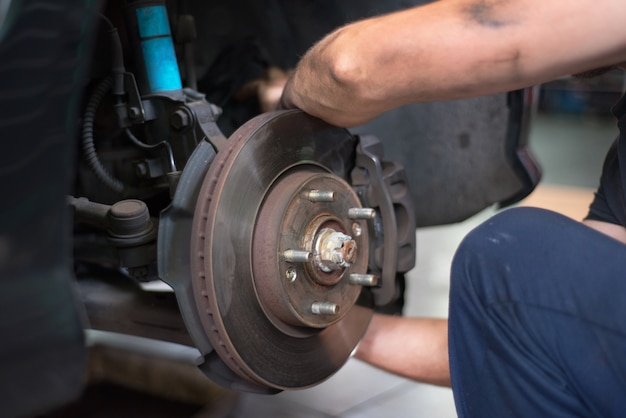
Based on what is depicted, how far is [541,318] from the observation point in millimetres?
771

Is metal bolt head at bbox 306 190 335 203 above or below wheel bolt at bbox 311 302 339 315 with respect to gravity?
above

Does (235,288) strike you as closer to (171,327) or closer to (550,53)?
(171,327)

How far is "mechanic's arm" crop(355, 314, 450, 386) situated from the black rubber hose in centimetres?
49

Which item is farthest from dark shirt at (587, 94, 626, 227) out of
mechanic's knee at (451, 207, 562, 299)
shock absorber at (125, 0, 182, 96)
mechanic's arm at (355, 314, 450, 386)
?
shock absorber at (125, 0, 182, 96)

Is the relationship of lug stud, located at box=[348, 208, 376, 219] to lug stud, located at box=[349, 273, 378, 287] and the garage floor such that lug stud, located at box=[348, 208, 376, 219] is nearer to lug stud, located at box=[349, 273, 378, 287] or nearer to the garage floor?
lug stud, located at box=[349, 273, 378, 287]

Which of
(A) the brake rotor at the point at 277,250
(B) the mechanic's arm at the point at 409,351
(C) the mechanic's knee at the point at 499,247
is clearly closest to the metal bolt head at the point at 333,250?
(A) the brake rotor at the point at 277,250

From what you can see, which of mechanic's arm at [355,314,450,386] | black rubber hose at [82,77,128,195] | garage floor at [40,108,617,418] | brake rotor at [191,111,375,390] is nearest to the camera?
brake rotor at [191,111,375,390]

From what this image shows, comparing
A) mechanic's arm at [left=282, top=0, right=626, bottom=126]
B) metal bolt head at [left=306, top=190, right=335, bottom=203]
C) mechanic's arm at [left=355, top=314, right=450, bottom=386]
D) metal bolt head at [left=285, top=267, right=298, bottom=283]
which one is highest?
mechanic's arm at [left=282, top=0, right=626, bottom=126]

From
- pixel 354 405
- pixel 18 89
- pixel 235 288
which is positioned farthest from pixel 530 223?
pixel 354 405

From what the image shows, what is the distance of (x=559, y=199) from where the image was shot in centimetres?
319

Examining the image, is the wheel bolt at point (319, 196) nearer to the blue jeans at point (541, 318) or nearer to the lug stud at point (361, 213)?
the lug stud at point (361, 213)

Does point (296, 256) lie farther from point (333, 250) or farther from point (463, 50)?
point (463, 50)

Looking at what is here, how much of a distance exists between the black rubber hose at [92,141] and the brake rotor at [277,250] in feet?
0.71

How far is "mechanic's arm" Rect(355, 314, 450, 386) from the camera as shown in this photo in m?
1.19
